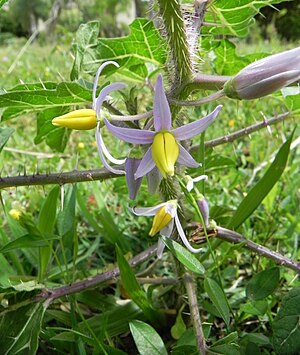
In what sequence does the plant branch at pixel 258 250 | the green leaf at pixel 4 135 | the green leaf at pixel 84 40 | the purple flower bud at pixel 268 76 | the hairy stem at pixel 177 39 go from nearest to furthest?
1. the purple flower bud at pixel 268 76
2. the hairy stem at pixel 177 39
3. the green leaf at pixel 4 135
4. the plant branch at pixel 258 250
5. the green leaf at pixel 84 40

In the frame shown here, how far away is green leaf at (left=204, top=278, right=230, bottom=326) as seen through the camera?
3.07ft

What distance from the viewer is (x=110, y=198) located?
2041mm

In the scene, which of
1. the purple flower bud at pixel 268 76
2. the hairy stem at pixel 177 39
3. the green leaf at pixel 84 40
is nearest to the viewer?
the purple flower bud at pixel 268 76

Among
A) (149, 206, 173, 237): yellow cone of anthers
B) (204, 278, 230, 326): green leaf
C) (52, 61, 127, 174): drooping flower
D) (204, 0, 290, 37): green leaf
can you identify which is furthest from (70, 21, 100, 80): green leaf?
(204, 278, 230, 326): green leaf

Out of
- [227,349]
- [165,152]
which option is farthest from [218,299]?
[165,152]

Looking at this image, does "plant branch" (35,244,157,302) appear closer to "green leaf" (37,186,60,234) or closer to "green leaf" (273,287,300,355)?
"green leaf" (37,186,60,234)

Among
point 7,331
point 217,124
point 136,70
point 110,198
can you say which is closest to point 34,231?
point 7,331

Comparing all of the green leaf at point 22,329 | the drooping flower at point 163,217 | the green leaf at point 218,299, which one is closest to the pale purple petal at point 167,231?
the drooping flower at point 163,217

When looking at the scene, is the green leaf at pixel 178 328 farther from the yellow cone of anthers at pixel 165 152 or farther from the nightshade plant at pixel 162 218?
the yellow cone of anthers at pixel 165 152

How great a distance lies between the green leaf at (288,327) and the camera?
0.94 metres

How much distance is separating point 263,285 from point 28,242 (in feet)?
1.73

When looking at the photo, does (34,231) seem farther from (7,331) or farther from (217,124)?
(217,124)

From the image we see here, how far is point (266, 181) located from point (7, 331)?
0.67 m

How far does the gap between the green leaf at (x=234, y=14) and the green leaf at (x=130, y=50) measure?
0.46 ft
